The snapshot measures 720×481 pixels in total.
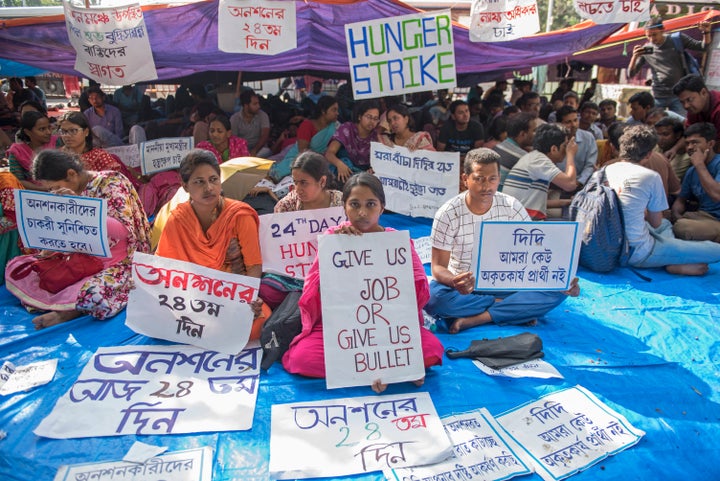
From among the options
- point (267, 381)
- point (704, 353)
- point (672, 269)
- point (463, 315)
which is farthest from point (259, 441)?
point (672, 269)

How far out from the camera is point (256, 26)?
15.5ft

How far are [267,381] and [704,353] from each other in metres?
2.77

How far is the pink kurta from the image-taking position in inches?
104

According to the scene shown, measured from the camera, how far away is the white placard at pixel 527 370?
2.74m

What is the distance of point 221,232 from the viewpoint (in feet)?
10.3

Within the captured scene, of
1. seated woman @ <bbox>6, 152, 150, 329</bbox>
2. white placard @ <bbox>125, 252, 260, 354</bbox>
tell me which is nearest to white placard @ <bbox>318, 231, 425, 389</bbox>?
white placard @ <bbox>125, 252, 260, 354</bbox>

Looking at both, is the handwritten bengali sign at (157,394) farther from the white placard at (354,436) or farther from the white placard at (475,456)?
the white placard at (475,456)

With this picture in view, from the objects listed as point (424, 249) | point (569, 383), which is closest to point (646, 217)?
point (424, 249)

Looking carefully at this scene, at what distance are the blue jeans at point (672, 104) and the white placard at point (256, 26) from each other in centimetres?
537

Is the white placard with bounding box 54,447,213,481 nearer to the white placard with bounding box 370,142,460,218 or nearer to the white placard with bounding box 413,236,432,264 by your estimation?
the white placard with bounding box 413,236,432,264

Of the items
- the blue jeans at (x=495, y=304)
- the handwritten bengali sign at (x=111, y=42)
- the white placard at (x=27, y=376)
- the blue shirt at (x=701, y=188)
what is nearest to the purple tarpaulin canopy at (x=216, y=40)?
the handwritten bengali sign at (x=111, y=42)

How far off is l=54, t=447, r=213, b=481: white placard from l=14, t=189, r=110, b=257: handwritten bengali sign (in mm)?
1648

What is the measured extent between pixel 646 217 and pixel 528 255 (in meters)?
2.09

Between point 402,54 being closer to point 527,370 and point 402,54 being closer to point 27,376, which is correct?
point 527,370
